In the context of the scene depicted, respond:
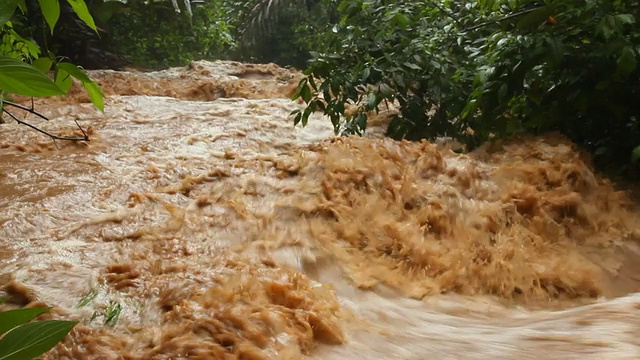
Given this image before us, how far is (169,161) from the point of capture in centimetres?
374

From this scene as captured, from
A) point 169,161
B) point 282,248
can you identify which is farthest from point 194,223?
point 169,161

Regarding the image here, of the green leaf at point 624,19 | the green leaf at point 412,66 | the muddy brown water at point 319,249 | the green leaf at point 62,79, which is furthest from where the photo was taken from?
the green leaf at point 412,66

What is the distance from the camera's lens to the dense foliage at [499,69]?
114 inches

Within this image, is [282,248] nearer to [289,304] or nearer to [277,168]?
[289,304]

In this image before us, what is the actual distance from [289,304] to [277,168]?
161cm

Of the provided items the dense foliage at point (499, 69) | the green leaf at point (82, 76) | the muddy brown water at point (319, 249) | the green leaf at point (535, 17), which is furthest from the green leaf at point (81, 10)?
the green leaf at point (535, 17)

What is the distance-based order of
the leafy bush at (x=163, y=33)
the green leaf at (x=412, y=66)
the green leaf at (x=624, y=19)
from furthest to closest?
the leafy bush at (x=163, y=33) < the green leaf at (x=412, y=66) < the green leaf at (x=624, y=19)

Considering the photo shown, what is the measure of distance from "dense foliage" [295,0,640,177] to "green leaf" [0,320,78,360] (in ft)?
8.87

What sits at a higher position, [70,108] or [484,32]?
[484,32]

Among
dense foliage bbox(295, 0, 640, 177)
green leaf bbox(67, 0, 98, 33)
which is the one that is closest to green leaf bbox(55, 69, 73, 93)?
green leaf bbox(67, 0, 98, 33)

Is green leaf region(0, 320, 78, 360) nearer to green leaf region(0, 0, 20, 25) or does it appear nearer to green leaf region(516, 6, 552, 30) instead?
green leaf region(0, 0, 20, 25)

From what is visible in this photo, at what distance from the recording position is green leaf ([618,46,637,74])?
263 cm

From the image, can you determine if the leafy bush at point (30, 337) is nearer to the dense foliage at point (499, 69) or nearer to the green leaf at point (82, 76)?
the green leaf at point (82, 76)

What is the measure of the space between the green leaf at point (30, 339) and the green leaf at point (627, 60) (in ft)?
9.06
